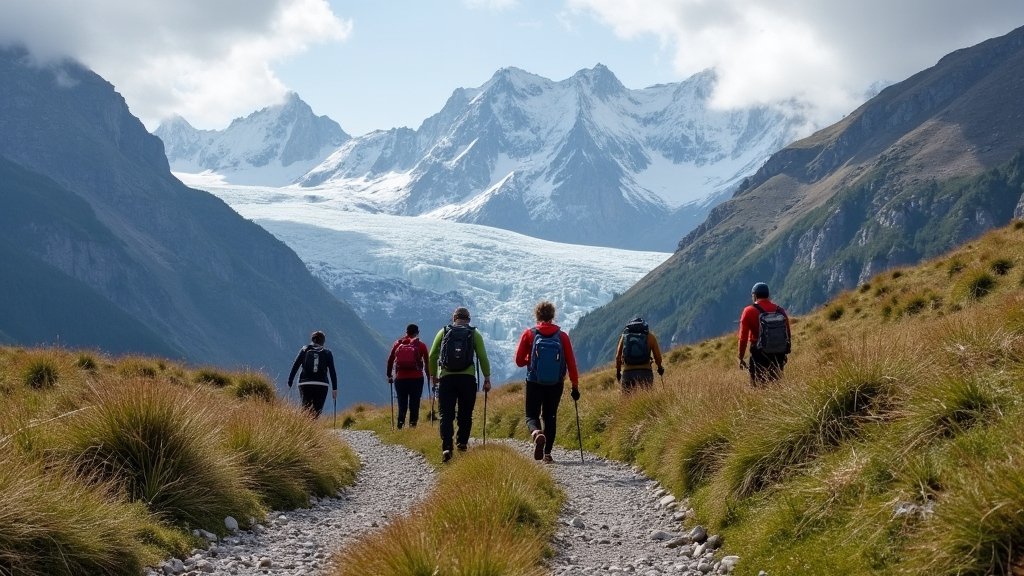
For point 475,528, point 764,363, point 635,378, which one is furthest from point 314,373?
point 475,528

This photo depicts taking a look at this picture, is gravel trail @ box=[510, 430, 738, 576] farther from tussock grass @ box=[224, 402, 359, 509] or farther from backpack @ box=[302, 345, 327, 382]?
backpack @ box=[302, 345, 327, 382]

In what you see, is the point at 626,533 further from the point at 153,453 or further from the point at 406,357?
the point at 406,357

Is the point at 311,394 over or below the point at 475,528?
below

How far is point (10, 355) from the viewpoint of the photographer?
849 inches

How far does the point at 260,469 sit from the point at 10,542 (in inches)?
227

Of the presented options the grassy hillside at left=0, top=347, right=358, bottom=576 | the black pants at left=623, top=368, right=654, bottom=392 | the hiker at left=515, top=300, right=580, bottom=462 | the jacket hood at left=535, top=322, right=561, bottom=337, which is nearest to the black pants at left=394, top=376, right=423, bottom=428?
the black pants at left=623, top=368, right=654, bottom=392

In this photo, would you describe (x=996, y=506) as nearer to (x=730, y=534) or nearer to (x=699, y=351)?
(x=730, y=534)

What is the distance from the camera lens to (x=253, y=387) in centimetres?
2438

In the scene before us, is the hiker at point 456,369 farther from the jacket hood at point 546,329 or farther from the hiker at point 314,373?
the hiker at point 314,373

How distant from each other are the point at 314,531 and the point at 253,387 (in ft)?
46.8

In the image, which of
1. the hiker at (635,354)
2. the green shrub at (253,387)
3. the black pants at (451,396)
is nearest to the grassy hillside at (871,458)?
the black pants at (451,396)

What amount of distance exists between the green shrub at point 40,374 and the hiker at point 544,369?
33.2 feet

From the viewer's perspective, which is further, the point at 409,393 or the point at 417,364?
the point at 409,393

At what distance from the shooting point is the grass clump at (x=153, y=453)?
387 inches
